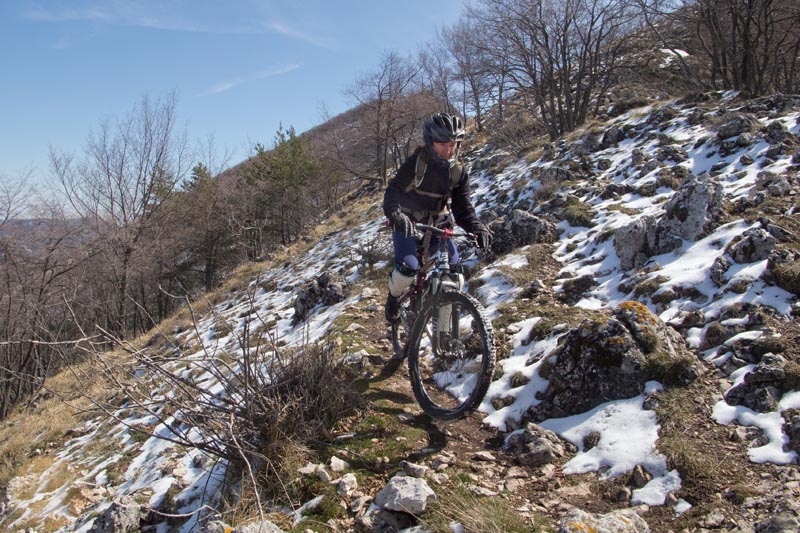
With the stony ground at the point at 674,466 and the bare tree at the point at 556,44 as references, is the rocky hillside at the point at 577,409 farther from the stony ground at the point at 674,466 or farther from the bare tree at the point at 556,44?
the bare tree at the point at 556,44

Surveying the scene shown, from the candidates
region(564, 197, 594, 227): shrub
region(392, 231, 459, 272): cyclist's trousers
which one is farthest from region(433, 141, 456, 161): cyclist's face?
region(564, 197, 594, 227): shrub

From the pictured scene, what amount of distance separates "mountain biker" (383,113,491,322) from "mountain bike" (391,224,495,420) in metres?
0.16

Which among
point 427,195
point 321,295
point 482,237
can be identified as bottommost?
point 321,295

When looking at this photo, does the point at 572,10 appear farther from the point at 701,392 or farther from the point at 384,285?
the point at 701,392

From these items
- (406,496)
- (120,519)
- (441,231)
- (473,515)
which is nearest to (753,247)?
(441,231)

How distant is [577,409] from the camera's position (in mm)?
3133

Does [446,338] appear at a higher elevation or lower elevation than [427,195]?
lower

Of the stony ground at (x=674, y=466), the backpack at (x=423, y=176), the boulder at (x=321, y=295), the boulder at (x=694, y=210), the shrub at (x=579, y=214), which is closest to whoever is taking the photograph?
the stony ground at (x=674, y=466)

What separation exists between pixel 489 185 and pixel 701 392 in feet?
31.7

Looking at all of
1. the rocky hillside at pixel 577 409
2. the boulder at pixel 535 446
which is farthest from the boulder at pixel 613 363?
the boulder at pixel 535 446

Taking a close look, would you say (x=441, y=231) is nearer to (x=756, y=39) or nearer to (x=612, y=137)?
(x=612, y=137)

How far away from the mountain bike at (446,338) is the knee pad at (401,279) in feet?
0.33

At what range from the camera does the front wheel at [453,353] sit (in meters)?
3.05

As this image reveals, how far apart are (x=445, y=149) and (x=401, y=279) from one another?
116cm
